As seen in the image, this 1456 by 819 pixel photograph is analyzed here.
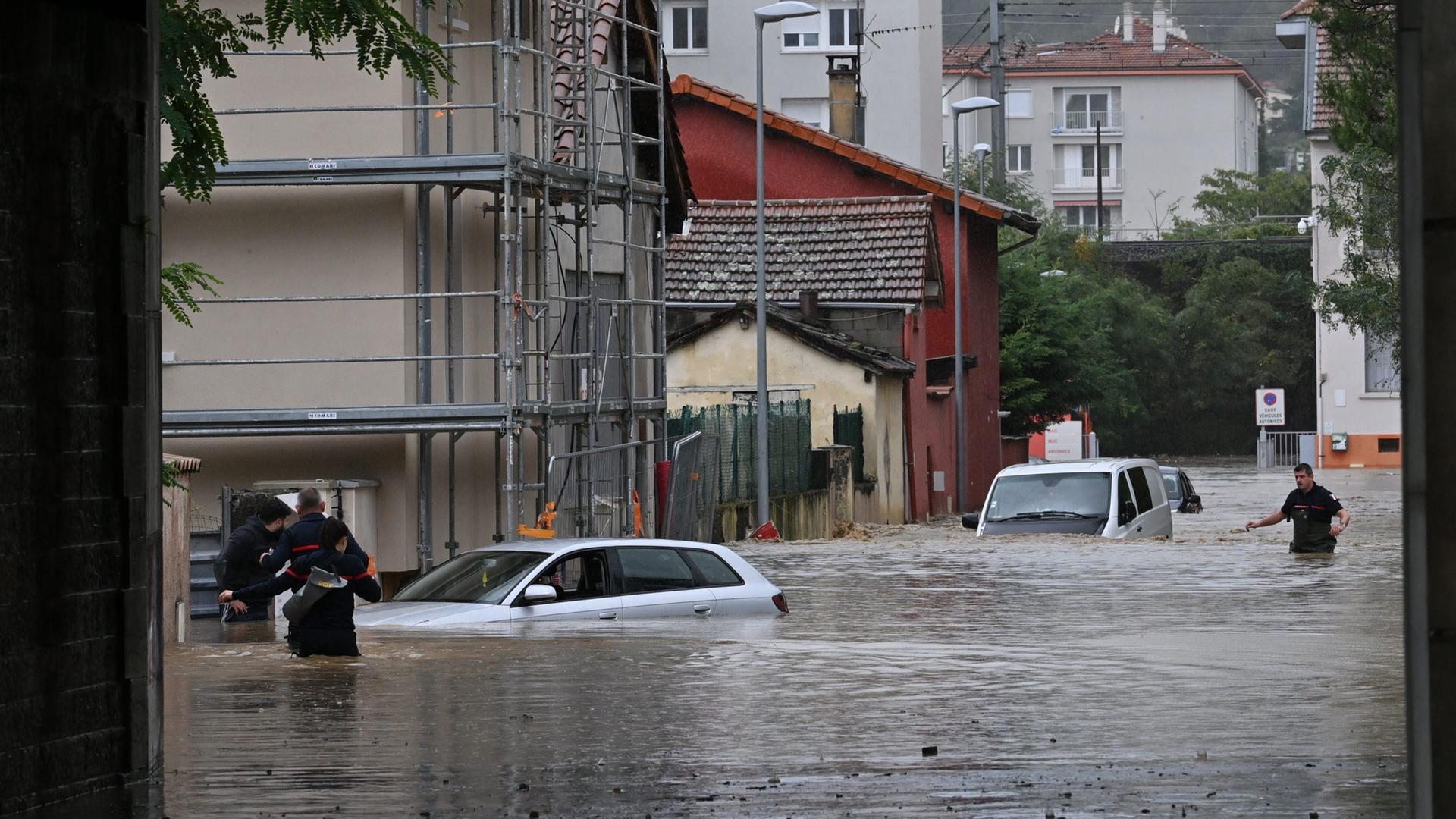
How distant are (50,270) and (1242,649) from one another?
9004 mm

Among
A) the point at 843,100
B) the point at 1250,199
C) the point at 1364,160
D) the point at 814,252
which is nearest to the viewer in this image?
the point at 1364,160

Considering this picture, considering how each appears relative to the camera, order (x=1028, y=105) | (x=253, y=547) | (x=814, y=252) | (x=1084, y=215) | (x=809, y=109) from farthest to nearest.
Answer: (x=1084, y=215)
(x=1028, y=105)
(x=809, y=109)
(x=814, y=252)
(x=253, y=547)

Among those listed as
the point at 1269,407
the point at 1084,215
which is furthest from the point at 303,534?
the point at 1084,215

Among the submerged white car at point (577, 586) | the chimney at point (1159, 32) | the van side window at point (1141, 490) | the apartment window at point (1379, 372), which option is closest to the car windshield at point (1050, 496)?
the van side window at point (1141, 490)

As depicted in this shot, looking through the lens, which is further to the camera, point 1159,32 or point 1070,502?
point 1159,32

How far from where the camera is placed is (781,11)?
97.8ft

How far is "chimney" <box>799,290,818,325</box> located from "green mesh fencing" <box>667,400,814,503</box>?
4.29 m

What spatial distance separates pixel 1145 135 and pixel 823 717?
9480 centimetres

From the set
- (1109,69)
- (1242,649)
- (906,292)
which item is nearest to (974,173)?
(1109,69)

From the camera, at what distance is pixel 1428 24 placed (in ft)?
16.3

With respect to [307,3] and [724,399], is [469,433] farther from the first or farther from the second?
[724,399]

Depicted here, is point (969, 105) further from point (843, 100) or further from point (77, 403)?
point (77, 403)

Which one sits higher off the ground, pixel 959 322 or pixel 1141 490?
pixel 959 322

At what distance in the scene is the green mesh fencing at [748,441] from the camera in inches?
1271
